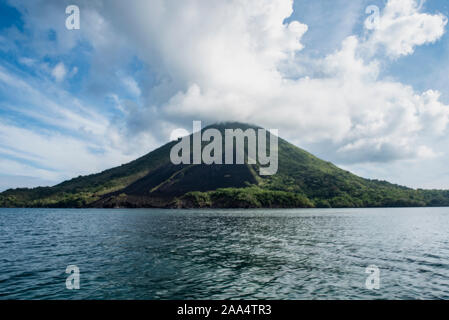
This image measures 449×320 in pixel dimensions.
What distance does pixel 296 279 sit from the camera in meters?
22.9

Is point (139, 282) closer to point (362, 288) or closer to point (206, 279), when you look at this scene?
point (206, 279)

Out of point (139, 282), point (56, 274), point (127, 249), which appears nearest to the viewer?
point (139, 282)

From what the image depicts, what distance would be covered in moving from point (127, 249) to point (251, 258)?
17960 millimetres

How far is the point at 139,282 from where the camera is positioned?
22297 millimetres

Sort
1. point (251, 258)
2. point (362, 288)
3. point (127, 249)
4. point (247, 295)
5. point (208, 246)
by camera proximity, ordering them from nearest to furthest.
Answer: point (247, 295) → point (362, 288) → point (251, 258) → point (127, 249) → point (208, 246)
